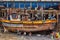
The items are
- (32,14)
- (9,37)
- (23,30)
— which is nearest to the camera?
(9,37)

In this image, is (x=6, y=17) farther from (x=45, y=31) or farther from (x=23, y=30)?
(x=45, y=31)

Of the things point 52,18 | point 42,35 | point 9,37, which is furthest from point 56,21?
point 9,37

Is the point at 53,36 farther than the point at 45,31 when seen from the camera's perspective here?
No

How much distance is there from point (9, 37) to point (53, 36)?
89.7 inches

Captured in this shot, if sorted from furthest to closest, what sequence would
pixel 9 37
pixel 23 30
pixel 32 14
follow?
pixel 32 14 → pixel 23 30 → pixel 9 37

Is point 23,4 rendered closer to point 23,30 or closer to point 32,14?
point 32,14

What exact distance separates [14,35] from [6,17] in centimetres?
148

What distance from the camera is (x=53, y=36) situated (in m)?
10.9

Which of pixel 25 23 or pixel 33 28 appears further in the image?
pixel 33 28

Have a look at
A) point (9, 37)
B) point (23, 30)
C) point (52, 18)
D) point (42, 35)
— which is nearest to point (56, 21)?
point (52, 18)

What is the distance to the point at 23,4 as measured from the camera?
13109 millimetres

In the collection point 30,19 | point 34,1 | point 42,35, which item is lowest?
point 42,35

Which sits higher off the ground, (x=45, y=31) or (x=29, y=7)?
(x=29, y=7)

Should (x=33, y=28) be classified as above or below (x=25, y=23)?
below
